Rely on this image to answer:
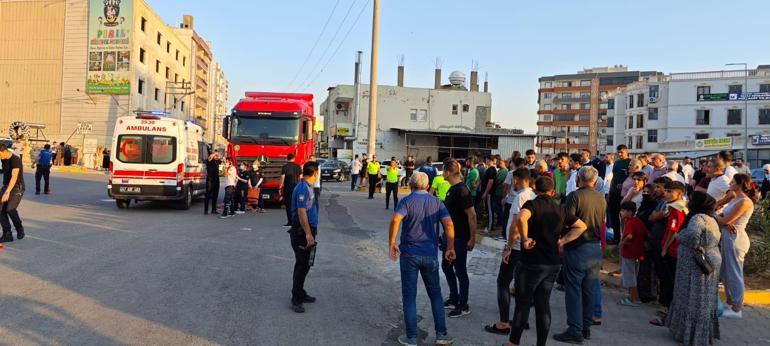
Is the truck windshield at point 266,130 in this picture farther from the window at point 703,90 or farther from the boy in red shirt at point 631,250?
the window at point 703,90

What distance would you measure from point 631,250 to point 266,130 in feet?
39.8

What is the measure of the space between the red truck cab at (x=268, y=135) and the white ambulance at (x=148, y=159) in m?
1.67

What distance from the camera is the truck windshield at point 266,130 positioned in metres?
16.7

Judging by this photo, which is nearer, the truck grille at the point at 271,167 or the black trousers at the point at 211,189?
the black trousers at the point at 211,189

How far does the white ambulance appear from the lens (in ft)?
48.8

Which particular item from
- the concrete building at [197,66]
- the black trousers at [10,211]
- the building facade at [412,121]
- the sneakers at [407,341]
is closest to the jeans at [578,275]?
the sneakers at [407,341]

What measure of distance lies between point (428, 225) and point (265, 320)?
1.98 meters

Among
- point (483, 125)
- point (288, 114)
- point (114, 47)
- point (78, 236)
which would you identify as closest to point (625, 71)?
point (483, 125)

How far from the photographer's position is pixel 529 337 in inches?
220

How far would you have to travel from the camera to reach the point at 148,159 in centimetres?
1500

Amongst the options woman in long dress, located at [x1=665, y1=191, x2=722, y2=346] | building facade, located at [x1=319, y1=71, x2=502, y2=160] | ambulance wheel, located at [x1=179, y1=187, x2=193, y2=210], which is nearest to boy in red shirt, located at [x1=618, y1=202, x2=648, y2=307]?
woman in long dress, located at [x1=665, y1=191, x2=722, y2=346]

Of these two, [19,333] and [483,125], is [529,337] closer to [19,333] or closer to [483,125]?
[19,333]

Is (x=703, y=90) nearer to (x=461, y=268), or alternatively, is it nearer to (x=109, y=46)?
(x=109, y=46)

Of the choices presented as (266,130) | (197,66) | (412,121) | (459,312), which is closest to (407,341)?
(459,312)
